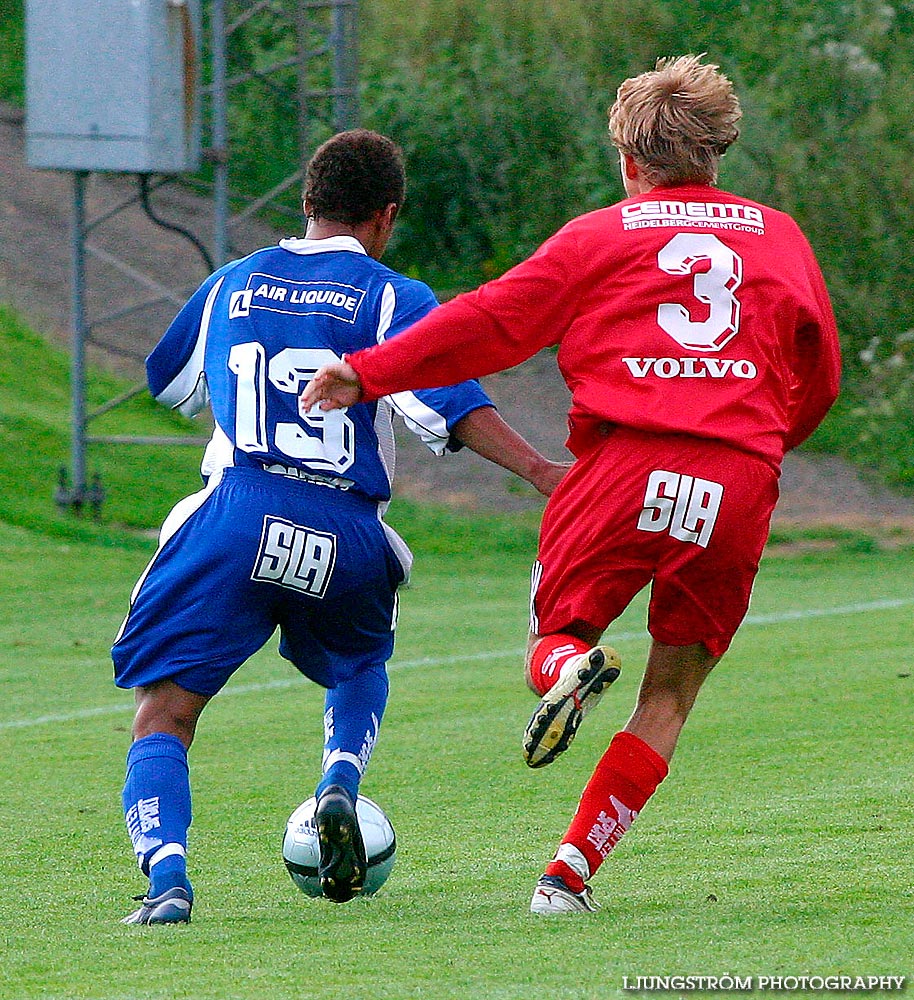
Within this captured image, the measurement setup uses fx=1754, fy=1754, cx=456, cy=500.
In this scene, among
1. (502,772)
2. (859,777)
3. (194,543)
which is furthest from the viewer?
(502,772)

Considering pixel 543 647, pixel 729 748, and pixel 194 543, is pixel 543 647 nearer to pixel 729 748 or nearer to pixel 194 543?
pixel 194 543

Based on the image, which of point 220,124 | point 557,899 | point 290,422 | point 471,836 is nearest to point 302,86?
point 220,124

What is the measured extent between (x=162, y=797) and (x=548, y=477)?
48.2 inches

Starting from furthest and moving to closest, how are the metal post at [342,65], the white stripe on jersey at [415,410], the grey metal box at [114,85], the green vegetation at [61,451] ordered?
1. the metal post at [342,65]
2. the green vegetation at [61,451]
3. the grey metal box at [114,85]
4. the white stripe on jersey at [415,410]

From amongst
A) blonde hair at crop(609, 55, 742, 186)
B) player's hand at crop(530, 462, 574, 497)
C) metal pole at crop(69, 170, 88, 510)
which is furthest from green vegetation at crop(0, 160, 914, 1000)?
metal pole at crop(69, 170, 88, 510)

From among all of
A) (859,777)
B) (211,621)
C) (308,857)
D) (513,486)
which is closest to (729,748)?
(859,777)

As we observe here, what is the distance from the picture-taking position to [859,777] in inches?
237

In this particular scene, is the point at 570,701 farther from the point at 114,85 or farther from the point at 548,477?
the point at 114,85

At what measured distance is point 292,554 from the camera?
4309 millimetres

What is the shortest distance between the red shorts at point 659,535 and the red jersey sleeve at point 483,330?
12.7 inches

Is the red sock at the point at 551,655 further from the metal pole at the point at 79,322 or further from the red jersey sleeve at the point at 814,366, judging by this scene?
the metal pole at the point at 79,322

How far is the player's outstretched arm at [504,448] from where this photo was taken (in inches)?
170

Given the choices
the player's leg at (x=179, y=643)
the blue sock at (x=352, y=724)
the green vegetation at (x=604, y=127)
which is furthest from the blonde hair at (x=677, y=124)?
the green vegetation at (x=604, y=127)

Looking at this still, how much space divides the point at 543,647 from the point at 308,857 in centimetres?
95
